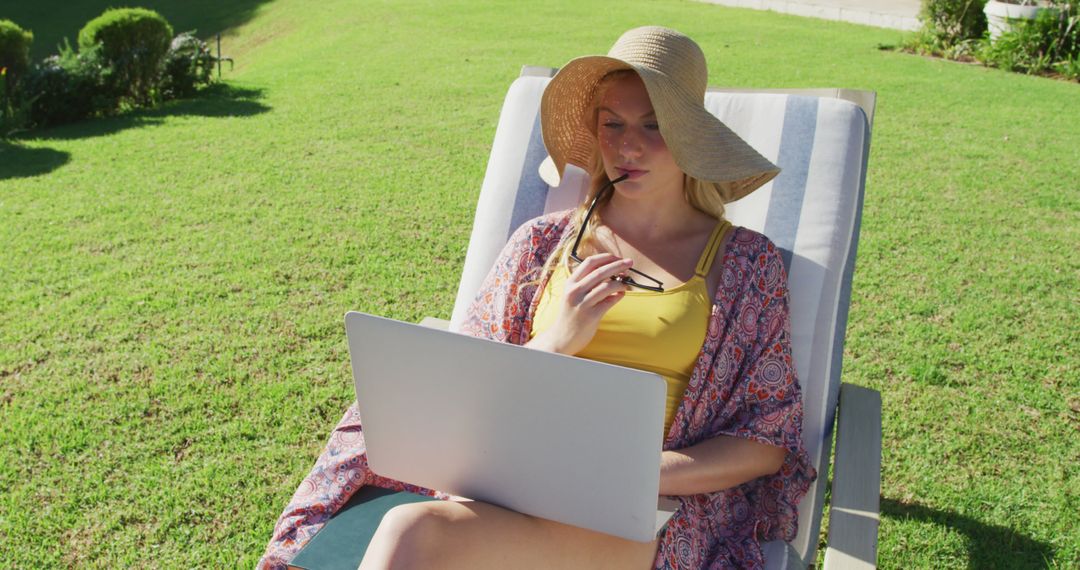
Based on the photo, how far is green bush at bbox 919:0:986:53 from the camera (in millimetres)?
10352

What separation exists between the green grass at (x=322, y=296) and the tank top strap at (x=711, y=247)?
4.05 ft

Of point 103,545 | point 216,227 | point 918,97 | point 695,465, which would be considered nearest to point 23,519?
point 103,545

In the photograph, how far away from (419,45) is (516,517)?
957cm

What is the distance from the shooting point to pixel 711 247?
7.61 feet

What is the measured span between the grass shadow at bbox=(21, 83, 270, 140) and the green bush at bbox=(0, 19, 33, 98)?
2.23 feet

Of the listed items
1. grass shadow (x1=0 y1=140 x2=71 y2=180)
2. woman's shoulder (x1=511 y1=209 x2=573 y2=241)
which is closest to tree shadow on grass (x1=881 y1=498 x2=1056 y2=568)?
woman's shoulder (x1=511 y1=209 x2=573 y2=241)

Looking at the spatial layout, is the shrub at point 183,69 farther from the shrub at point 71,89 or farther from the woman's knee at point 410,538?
the woman's knee at point 410,538

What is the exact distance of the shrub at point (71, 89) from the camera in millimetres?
7891

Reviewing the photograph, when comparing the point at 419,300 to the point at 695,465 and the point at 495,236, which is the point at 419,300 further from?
the point at 695,465

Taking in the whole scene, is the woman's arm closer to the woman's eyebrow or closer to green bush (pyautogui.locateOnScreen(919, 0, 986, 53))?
the woman's eyebrow

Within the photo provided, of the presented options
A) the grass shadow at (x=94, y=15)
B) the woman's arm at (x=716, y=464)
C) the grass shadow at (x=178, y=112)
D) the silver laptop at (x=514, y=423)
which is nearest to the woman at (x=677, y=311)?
the woman's arm at (x=716, y=464)

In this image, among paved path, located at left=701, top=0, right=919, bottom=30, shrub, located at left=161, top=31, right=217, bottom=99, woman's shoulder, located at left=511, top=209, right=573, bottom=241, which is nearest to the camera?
woman's shoulder, located at left=511, top=209, right=573, bottom=241

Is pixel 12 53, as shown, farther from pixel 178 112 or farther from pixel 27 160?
pixel 27 160

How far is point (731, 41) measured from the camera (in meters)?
10.9
